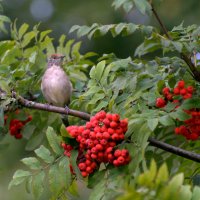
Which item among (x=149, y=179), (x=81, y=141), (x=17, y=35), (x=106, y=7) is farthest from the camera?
(x=106, y=7)

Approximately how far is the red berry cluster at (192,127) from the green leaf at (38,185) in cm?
93

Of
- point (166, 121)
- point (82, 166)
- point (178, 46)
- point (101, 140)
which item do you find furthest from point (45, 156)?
point (178, 46)

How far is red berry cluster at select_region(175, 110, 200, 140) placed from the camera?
13.5 ft

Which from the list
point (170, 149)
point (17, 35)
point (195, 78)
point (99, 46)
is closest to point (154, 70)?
point (195, 78)

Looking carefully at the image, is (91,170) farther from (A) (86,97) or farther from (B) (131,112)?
(A) (86,97)

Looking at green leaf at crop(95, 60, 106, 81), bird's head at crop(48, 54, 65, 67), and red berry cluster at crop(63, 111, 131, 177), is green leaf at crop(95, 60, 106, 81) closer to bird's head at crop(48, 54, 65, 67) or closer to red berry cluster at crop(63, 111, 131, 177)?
red berry cluster at crop(63, 111, 131, 177)

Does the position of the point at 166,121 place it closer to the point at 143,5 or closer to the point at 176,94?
the point at 176,94

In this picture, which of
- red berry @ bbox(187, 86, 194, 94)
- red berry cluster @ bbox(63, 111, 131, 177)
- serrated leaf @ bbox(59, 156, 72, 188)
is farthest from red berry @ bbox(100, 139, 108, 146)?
red berry @ bbox(187, 86, 194, 94)

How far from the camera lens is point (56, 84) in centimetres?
654

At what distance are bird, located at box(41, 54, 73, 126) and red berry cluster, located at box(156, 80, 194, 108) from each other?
186cm

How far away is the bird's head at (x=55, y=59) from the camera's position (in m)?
5.91

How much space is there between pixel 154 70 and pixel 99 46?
655 cm

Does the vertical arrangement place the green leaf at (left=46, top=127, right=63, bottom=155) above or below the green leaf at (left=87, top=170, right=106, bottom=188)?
above

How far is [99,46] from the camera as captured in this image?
428 inches
